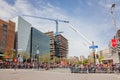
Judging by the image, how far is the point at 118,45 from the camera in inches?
896

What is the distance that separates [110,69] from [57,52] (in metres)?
152

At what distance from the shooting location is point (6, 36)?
109 metres

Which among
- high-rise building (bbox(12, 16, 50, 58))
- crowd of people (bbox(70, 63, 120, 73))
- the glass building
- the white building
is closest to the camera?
crowd of people (bbox(70, 63, 120, 73))

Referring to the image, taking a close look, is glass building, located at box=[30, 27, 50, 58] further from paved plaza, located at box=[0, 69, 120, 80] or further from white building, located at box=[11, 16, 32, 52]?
paved plaza, located at box=[0, 69, 120, 80]

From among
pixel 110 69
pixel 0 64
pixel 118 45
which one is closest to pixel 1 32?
pixel 0 64

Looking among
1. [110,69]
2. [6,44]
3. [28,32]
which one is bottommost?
[110,69]

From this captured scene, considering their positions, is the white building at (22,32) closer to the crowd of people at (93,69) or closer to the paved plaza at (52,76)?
the crowd of people at (93,69)

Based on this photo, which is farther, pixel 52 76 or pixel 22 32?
pixel 22 32

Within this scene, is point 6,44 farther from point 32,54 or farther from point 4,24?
point 32,54

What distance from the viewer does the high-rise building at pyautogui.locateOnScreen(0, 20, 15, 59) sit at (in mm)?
104294

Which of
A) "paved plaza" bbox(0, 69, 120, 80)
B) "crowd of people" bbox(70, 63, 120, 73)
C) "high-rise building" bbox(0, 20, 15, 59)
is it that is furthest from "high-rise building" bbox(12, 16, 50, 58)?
"paved plaza" bbox(0, 69, 120, 80)

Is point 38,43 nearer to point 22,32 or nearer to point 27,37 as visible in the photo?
point 27,37

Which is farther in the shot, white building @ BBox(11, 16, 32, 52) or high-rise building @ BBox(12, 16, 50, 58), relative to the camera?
high-rise building @ BBox(12, 16, 50, 58)

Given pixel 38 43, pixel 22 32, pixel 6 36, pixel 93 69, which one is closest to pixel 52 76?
pixel 93 69
